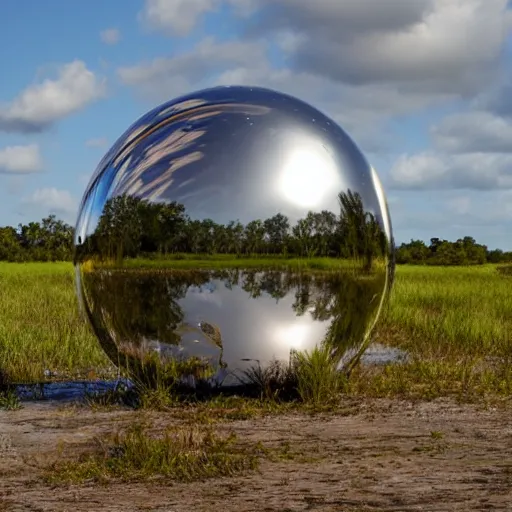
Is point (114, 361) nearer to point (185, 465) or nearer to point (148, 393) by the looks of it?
point (148, 393)

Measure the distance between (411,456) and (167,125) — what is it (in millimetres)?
3875

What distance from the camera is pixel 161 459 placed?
6.55 metres

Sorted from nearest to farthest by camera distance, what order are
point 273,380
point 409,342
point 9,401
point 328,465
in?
point 328,465, point 273,380, point 9,401, point 409,342

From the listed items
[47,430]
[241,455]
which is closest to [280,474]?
[241,455]

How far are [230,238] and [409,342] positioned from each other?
24.6ft

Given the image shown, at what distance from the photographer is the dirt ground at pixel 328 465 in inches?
222

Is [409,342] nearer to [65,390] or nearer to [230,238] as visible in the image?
[65,390]

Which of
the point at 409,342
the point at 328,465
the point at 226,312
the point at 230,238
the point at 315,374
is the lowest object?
the point at 328,465

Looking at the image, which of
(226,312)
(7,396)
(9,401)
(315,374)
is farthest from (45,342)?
(226,312)

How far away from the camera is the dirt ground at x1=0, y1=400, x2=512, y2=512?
564 centimetres

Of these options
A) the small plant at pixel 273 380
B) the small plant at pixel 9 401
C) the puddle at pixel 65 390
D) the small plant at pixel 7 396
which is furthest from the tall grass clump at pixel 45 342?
the small plant at pixel 273 380

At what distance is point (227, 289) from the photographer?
26.0ft

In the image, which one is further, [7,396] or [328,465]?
[7,396]

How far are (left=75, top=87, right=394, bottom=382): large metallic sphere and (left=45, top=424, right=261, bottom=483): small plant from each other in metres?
1.30
